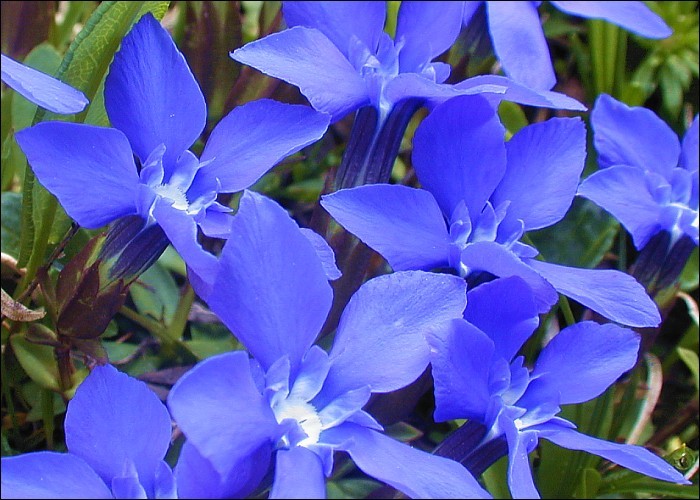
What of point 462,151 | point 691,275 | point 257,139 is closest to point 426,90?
point 462,151

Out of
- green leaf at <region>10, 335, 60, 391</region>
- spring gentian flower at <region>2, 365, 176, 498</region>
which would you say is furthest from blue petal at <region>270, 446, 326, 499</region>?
green leaf at <region>10, 335, 60, 391</region>

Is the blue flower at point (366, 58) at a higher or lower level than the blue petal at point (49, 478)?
higher

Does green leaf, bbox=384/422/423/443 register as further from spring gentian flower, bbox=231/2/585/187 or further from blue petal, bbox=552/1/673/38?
blue petal, bbox=552/1/673/38

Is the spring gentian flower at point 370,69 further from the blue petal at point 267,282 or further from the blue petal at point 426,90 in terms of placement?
the blue petal at point 267,282

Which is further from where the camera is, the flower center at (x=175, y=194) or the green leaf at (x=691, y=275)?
the green leaf at (x=691, y=275)

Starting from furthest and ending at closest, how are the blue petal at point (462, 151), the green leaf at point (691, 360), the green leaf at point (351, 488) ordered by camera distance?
the green leaf at point (691, 360), the green leaf at point (351, 488), the blue petal at point (462, 151)

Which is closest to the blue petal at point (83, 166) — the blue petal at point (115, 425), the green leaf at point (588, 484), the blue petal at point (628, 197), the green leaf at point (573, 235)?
the blue petal at point (115, 425)
